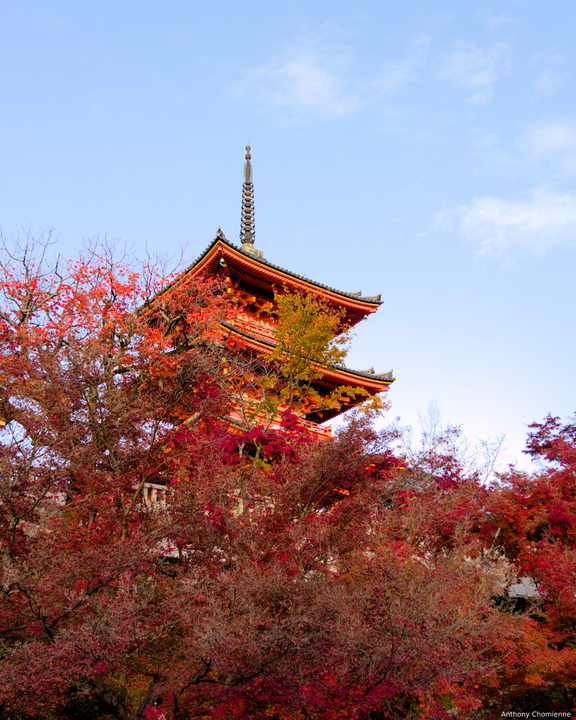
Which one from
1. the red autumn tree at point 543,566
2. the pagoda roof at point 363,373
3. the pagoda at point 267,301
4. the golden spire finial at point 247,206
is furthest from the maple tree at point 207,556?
the golden spire finial at point 247,206

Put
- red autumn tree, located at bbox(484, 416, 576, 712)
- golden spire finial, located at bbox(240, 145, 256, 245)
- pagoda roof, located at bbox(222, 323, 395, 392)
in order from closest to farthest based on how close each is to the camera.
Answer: red autumn tree, located at bbox(484, 416, 576, 712) → pagoda roof, located at bbox(222, 323, 395, 392) → golden spire finial, located at bbox(240, 145, 256, 245)

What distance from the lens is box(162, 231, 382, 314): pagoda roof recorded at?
62.8 feet

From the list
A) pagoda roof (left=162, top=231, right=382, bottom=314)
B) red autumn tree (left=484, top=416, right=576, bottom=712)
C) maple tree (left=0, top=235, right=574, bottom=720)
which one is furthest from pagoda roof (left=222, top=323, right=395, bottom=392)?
red autumn tree (left=484, top=416, right=576, bottom=712)

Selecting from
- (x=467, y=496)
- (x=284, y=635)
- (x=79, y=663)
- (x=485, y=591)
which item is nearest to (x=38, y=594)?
(x=79, y=663)

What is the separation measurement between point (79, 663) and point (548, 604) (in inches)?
362

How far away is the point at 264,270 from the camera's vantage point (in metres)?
20.0

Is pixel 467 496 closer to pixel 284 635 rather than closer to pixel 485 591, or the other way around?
pixel 485 591

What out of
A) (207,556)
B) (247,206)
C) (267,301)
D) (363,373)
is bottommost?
(207,556)

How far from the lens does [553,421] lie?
18906mm

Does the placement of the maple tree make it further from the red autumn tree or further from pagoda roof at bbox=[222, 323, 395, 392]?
pagoda roof at bbox=[222, 323, 395, 392]

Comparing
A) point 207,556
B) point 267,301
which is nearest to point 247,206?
point 267,301

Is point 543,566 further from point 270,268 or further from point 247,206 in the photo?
point 247,206

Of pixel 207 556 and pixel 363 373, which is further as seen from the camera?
pixel 363 373

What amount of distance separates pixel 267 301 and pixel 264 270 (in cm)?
158
